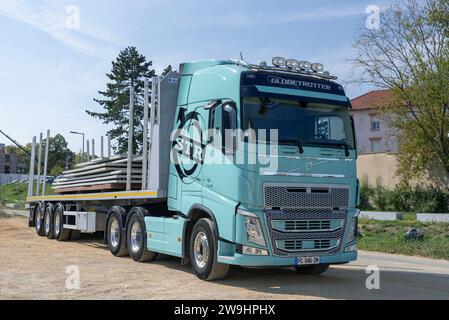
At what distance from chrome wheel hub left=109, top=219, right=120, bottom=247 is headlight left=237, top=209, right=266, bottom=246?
5.10m

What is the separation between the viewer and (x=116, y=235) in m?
13.0

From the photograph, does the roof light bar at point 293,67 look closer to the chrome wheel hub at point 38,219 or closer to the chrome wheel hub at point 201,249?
the chrome wheel hub at point 201,249

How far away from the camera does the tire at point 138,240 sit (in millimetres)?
11523

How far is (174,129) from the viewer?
10.7 m

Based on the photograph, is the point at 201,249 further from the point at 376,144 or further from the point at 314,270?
the point at 376,144

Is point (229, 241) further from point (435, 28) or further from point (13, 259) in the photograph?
point (435, 28)

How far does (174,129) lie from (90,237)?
9074mm

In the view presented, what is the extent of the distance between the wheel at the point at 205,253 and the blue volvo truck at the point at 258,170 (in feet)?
0.06

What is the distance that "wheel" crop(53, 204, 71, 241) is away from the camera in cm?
1691

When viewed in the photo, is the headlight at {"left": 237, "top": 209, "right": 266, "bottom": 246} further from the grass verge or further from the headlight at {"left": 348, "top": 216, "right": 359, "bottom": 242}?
the grass verge

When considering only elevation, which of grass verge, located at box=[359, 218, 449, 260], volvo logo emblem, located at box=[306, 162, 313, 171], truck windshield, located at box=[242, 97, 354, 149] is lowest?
grass verge, located at box=[359, 218, 449, 260]

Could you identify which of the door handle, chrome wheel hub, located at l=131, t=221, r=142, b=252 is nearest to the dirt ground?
chrome wheel hub, located at l=131, t=221, r=142, b=252

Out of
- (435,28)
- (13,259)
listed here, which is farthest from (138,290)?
(435,28)
